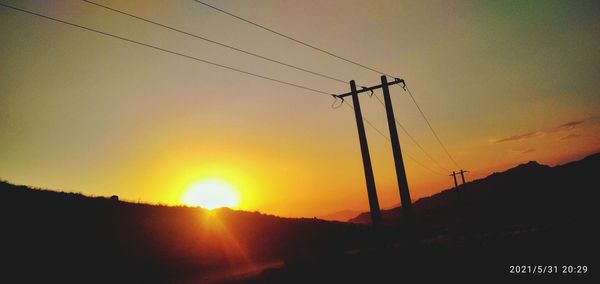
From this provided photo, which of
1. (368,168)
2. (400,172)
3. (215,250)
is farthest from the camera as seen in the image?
(215,250)

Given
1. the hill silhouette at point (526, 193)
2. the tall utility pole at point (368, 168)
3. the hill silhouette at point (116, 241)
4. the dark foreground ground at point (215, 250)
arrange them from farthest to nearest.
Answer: the hill silhouette at point (526, 193) < the hill silhouette at point (116, 241) < the tall utility pole at point (368, 168) < the dark foreground ground at point (215, 250)

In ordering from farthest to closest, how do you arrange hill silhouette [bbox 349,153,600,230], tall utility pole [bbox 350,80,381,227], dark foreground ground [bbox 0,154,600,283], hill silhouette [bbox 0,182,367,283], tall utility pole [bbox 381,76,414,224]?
hill silhouette [bbox 349,153,600,230], hill silhouette [bbox 0,182,367,283], tall utility pole [bbox 381,76,414,224], tall utility pole [bbox 350,80,381,227], dark foreground ground [bbox 0,154,600,283]

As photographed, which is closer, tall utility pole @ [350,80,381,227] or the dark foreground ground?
the dark foreground ground

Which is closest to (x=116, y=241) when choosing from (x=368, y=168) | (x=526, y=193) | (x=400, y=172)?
(x=368, y=168)

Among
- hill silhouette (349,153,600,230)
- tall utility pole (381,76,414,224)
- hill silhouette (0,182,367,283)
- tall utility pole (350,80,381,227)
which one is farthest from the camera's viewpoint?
hill silhouette (349,153,600,230)

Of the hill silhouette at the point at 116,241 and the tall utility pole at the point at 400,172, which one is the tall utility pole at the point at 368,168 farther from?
the hill silhouette at the point at 116,241

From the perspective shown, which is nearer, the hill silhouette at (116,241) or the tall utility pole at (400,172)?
the tall utility pole at (400,172)

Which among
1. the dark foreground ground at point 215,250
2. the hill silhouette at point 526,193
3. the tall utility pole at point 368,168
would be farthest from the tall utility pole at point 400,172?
the hill silhouette at point 526,193

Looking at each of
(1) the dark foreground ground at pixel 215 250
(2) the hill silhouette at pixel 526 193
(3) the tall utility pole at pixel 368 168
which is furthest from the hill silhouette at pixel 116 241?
(2) the hill silhouette at pixel 526 193

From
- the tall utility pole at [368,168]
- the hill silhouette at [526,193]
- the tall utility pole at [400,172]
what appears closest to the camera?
the tall utility pole at [368,168]

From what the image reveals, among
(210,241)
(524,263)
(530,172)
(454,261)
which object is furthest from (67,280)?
(530,172)

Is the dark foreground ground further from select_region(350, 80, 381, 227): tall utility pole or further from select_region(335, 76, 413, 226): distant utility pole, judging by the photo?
select_region(335, 76, 413, 226): distant utility pole

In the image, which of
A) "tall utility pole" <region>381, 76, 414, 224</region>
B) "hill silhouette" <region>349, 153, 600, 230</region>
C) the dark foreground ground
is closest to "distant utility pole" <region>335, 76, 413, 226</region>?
"tall utility pole" <region>381, 76, 414, 224</region>

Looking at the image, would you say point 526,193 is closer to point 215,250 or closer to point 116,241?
point 215,250
